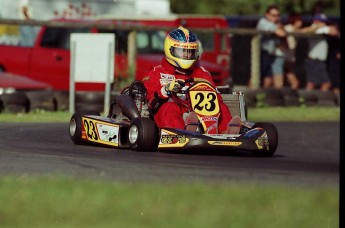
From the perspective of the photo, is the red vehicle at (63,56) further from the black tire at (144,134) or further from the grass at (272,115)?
the black tire at (144,134)

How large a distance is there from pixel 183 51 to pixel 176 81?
0.53 metres

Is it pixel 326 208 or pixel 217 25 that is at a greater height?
pixel 217 25

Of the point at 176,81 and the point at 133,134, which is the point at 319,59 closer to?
the point at 176,81

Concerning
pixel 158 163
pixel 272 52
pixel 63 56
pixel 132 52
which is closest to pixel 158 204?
pixel 158 163

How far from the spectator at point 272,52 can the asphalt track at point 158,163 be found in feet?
23.1

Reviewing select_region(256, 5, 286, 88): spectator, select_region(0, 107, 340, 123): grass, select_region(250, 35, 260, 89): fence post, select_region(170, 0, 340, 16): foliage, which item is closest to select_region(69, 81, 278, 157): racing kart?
select_region(0, 107, 340, 123): grass

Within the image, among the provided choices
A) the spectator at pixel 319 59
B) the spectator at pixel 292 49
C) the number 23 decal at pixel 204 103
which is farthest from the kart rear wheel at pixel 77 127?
the spectator at pixel 319 59

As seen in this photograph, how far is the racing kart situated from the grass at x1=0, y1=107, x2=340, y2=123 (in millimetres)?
3660

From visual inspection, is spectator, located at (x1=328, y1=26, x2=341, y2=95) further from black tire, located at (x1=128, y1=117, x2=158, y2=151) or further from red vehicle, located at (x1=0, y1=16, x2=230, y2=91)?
black tire, located at (x1=128, y1=117, x2=158, y2=151)

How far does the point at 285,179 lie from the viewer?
29.0 feet

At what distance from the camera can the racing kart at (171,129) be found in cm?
1062

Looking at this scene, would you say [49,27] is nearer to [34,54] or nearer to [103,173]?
[34,54]

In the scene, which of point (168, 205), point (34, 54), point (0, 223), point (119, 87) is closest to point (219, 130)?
point (168, 205)
